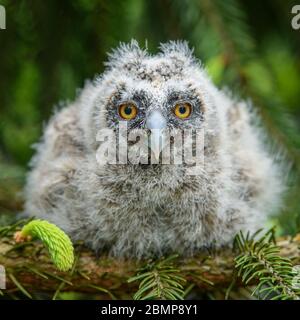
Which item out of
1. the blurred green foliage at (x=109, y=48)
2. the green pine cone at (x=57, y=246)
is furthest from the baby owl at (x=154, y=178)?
the green pine cone at (x=57, y=246)

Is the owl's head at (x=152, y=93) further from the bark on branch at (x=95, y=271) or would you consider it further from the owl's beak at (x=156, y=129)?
the bark on branch at (x=95, y=271)

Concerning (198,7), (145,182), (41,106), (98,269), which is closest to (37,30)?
(41,106)

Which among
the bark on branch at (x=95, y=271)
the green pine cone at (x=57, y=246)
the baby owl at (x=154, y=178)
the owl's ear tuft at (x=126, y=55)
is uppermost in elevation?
the owl's ear tuft at (x=126, y=55)

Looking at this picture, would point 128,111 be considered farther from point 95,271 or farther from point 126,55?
point 95,271

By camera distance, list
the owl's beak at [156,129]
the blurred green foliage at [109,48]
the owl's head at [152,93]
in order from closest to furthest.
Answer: the owl's beak at [156,129] < the owl's head at [152,93] < the blurred green foliage at [109,48]

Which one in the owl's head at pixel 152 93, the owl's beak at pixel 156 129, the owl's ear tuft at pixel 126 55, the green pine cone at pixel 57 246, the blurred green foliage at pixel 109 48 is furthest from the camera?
the blurred green foliage at pixel 109 48

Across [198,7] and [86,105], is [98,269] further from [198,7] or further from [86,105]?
[198,7]

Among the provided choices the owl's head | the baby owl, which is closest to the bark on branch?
the baby owl
